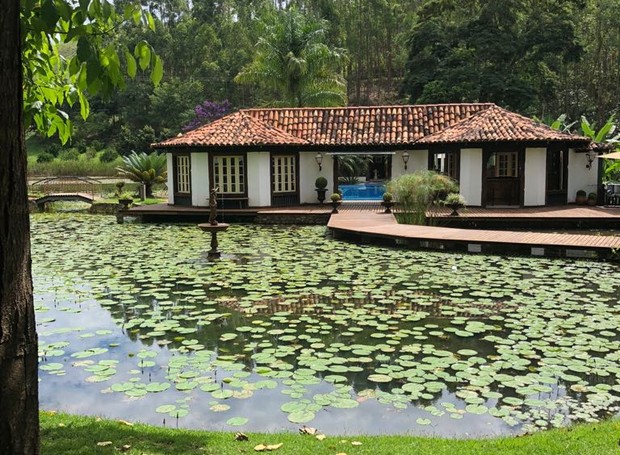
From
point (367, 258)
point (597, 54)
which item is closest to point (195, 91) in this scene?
point (597, 54)

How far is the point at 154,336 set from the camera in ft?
23.6

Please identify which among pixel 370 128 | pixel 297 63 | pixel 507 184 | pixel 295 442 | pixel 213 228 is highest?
pixel 297 63

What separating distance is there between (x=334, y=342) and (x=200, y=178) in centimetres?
1483

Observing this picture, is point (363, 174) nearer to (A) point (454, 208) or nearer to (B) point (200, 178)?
(B) point (200, 178)

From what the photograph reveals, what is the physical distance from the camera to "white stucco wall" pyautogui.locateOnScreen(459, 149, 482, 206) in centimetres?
1966

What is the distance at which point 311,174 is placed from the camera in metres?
21.6

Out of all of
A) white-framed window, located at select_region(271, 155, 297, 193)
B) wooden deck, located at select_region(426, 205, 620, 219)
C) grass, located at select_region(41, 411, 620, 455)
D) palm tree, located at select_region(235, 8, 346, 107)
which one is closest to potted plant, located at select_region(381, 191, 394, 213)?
wooden deck, located at select_region(426, 205, 620, 219)

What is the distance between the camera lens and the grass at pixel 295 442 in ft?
12.4

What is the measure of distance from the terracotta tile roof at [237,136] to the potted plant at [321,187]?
142cm

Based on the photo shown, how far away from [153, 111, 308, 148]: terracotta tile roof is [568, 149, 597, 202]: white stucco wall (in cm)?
891

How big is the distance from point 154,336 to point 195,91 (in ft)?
142

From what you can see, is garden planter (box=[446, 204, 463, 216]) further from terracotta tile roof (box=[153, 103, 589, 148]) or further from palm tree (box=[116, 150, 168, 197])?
palm tree (box=[116, 150, 168, 197])

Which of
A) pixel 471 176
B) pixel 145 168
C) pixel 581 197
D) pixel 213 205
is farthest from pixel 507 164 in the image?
pixel 145 168

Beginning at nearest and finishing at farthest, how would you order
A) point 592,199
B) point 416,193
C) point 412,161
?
1. point 416,193
2. point 592,199
3. point 412,161
